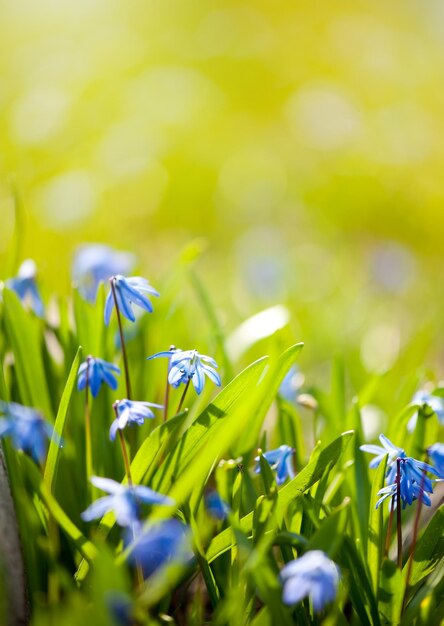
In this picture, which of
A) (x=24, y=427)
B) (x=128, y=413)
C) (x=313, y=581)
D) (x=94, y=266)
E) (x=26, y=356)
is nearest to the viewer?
(x=313, y=581)

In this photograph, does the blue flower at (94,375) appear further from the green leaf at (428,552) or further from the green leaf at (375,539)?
the green leaf at (428,552)

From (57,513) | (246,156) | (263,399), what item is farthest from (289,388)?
(246,156)

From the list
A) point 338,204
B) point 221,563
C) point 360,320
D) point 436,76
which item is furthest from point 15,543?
point 436,76

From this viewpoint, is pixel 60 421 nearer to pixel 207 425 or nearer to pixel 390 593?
pixel 207 425

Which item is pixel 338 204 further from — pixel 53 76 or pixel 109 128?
pixel 53 76

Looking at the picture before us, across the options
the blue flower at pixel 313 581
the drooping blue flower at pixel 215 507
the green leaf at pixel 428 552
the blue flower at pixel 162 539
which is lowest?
the green leaf at pixel 428 552

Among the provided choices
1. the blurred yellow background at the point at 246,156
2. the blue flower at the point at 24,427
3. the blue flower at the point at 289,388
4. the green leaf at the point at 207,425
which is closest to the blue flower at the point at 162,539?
the green leaf at the point at 207,425

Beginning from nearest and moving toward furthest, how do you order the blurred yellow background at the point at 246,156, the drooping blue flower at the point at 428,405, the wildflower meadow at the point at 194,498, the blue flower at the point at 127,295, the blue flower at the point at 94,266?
the wildflower meadow at the point at 194,498 → the blue flower at the point at 127,295 → the drooping blue flower at the point at 428,405 → the blue flower at the point at 94,266 → the blurred yellow background at the point at 246,156

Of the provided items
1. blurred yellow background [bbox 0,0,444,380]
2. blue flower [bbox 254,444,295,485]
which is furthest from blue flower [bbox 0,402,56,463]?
blurred yellow background [bbox 0,0,444,380]
